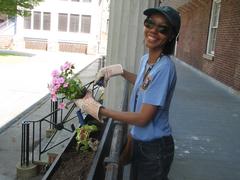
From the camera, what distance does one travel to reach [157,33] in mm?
2041

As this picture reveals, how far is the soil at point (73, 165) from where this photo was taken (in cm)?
313

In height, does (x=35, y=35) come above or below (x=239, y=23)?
below

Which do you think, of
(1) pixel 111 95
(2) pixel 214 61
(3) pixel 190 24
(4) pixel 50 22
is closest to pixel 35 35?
(4) pixel 50 22

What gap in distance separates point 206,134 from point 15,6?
20.1 meters

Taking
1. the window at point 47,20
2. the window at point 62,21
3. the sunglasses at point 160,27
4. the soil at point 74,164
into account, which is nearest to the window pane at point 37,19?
the window at point 47,20

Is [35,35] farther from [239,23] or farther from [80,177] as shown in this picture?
[80,177]

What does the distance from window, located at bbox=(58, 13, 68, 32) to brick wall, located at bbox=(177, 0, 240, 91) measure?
1796cm

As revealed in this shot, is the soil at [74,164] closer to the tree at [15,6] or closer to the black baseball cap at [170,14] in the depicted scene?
the black baseball cap at [170,14]

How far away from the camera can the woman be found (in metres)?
1.94

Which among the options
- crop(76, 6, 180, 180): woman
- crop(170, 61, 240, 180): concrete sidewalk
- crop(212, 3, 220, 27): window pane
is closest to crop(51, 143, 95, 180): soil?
crop(76, 6, 180, 180): woman

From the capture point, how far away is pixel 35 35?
114ft

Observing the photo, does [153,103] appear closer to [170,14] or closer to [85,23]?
[170,14]

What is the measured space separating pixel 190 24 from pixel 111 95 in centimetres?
1637

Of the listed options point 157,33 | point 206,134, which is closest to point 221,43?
point 206,134
